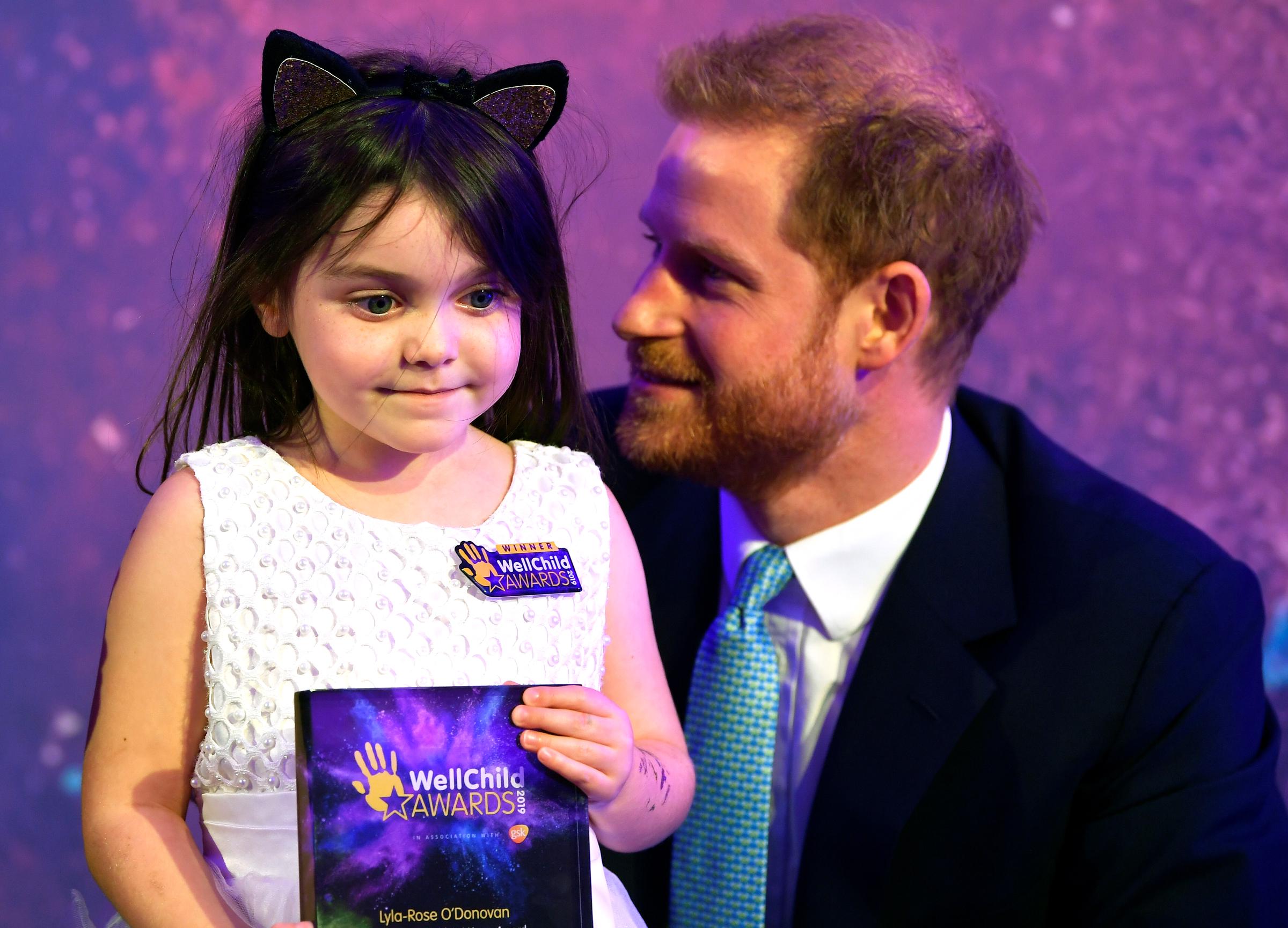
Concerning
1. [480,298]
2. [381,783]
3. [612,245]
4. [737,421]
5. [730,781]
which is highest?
[612,245]

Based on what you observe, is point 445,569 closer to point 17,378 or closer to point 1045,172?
point 17,378

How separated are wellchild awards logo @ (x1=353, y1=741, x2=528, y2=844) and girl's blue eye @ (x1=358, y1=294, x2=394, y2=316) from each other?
398mm

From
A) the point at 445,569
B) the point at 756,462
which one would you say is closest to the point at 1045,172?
the point at 756,462

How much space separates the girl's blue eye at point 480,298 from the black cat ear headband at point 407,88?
20 centimetres

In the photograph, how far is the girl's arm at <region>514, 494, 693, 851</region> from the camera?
1.26 metres

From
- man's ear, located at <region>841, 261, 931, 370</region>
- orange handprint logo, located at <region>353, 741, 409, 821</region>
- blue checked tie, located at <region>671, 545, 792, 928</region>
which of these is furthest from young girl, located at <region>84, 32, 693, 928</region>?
man's ear, located at <region>841, 261, 931, 370</region>

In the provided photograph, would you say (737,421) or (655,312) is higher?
(655,312)

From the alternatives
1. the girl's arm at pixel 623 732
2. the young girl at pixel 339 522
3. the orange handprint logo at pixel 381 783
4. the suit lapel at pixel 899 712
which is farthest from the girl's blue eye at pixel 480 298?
the suit lapel at pixel 899 712

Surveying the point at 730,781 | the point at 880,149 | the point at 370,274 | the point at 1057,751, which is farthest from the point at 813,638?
the point at 370,274

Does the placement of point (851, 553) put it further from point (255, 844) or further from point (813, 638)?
point (255, 844)

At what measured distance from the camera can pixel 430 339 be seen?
4.14ft

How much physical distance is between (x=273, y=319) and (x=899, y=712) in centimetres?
108

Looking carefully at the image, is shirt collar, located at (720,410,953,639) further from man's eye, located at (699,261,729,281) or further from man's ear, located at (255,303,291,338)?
man's ear, located at (255,303,291,338)

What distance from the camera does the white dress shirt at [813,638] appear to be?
2076mm
